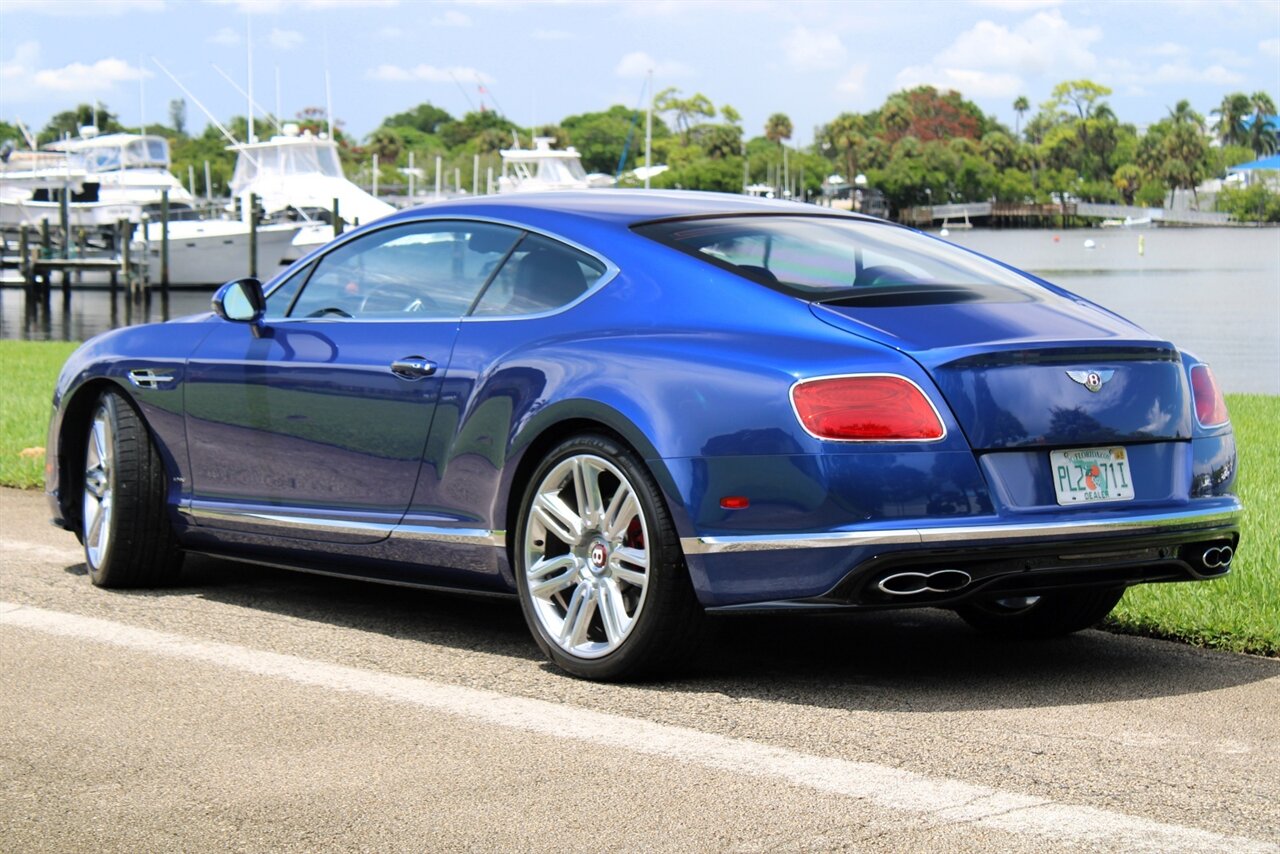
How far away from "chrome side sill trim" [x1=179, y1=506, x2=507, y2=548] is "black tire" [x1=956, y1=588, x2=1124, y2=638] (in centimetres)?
160

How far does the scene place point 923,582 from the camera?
481 centimetres

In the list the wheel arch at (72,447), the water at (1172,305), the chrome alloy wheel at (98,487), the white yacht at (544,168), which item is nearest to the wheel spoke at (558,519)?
the chrome alloy wheel at (98,487)

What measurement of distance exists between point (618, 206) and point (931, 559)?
175cm

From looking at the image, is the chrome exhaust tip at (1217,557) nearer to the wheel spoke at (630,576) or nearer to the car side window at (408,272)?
the wheel spoke at (630,576)

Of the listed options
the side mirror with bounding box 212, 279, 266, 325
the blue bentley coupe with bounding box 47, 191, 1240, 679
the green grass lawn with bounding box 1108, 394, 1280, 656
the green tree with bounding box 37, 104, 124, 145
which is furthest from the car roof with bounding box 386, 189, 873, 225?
the green tree with bounding box 37, 104, 124, 145

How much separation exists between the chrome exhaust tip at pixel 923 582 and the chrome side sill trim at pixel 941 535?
0.36 ft

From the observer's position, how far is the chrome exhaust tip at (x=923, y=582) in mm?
4801

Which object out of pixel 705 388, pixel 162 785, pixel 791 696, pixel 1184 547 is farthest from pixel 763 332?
Answer: pixel 162 785

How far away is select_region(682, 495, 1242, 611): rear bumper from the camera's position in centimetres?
475

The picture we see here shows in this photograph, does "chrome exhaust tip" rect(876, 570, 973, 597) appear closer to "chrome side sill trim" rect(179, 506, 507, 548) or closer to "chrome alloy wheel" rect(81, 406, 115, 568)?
"chrome side sill trim" rect(179, 506, 507, 548)

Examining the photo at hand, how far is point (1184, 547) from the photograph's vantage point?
204 inches

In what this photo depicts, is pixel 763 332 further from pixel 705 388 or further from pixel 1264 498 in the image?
pixel 1264 498

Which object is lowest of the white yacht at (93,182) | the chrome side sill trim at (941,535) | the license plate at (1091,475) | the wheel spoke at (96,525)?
the wheel spoke at (96,525)

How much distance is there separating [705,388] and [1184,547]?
4.70 ft
